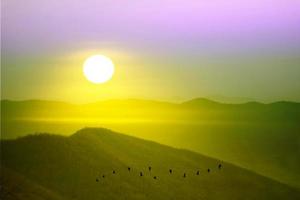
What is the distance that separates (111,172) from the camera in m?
27.0

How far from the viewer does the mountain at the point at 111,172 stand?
24.3 m

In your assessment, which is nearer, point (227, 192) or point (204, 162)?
point (227, 192)

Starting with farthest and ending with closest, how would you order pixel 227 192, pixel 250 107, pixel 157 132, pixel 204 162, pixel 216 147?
pixel 250 107 < pixel 216 147 < pixel 157 132 < pixel 204 162 < pixel 227 192

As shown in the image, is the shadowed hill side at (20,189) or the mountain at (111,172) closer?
the shadowed hill side at (20,189)

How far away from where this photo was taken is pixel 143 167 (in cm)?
2905

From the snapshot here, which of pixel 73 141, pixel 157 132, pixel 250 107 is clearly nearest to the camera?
pixel 73 141

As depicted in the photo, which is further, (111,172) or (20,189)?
(111,172)

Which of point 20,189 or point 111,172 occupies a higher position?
point 20,189

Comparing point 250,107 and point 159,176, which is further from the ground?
point 250,107

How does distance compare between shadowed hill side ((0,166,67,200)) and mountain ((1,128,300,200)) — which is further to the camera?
mountain ((1,128,300,200))

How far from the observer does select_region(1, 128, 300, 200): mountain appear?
24.3 m

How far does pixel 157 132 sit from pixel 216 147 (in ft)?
25.9

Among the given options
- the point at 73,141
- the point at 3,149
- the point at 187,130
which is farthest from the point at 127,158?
the point at 187,130

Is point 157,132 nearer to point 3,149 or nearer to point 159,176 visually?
point 159,176
